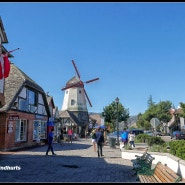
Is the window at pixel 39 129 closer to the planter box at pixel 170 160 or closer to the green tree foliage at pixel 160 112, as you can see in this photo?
the planter box at pixel 170 160

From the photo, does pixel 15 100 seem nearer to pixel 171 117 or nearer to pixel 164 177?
pixel 164 177

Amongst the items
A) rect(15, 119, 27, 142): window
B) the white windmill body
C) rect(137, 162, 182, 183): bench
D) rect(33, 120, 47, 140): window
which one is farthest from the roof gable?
the white windmill body

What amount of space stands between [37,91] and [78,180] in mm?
17585

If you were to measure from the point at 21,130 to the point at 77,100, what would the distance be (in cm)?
3497

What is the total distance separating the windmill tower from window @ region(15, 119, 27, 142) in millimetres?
32874

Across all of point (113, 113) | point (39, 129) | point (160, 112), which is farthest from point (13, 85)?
point (160, 112)

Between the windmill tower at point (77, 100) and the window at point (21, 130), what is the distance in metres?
32.9

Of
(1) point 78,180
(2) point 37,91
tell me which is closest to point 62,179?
(1) point 78,180

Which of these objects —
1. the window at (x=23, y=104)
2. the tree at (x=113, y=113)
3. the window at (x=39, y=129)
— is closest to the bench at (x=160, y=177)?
the window at (x=23, y=104)

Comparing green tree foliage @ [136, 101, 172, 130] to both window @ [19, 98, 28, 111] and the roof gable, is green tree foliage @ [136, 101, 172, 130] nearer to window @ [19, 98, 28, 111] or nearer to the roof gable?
the roof gable

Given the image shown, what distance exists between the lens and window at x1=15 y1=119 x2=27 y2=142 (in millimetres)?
21664

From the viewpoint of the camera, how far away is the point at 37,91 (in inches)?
1014

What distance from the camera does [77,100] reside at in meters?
57.4

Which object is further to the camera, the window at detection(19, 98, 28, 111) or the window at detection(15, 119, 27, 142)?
the window at detection(19, 98, 28, 111)
